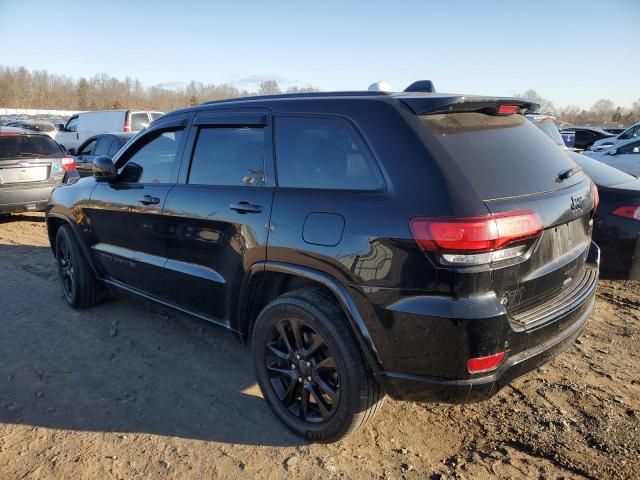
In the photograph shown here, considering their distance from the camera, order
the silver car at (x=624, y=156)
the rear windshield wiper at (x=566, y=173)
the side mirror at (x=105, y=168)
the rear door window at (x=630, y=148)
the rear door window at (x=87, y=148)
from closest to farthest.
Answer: the rear windshield wiper at (x=566, y=173) < the side mirror at (x=105, y=168) < the silver car at (x=624, y=156) < the rear door window at (x=630, y=148) < the rear door window at (x=87, y=148)

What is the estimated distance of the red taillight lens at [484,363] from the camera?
2205 millimetres

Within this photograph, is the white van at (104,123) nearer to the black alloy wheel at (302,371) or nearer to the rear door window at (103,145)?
the rear door window at (103,145)

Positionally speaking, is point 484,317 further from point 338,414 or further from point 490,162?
point 338,414

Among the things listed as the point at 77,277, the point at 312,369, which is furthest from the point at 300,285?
the point at 77,277

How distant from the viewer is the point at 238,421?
299 cm

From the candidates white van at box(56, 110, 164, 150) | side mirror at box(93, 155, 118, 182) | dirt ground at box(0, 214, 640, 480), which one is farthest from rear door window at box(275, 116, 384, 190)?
white van at box(56, 110, 164, 150)

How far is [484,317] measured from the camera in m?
2.15

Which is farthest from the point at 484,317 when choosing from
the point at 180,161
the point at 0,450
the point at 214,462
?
the point at 0,450

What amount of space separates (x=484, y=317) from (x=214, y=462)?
5.24 feet

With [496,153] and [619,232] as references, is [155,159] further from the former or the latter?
[619,232]

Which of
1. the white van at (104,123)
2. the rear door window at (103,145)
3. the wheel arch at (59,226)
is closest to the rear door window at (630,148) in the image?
the wheel arch at (59,226)

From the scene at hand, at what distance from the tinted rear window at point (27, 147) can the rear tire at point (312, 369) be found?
24.3ft

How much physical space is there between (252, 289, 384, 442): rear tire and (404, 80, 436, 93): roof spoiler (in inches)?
56.4

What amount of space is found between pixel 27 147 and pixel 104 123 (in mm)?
9807
